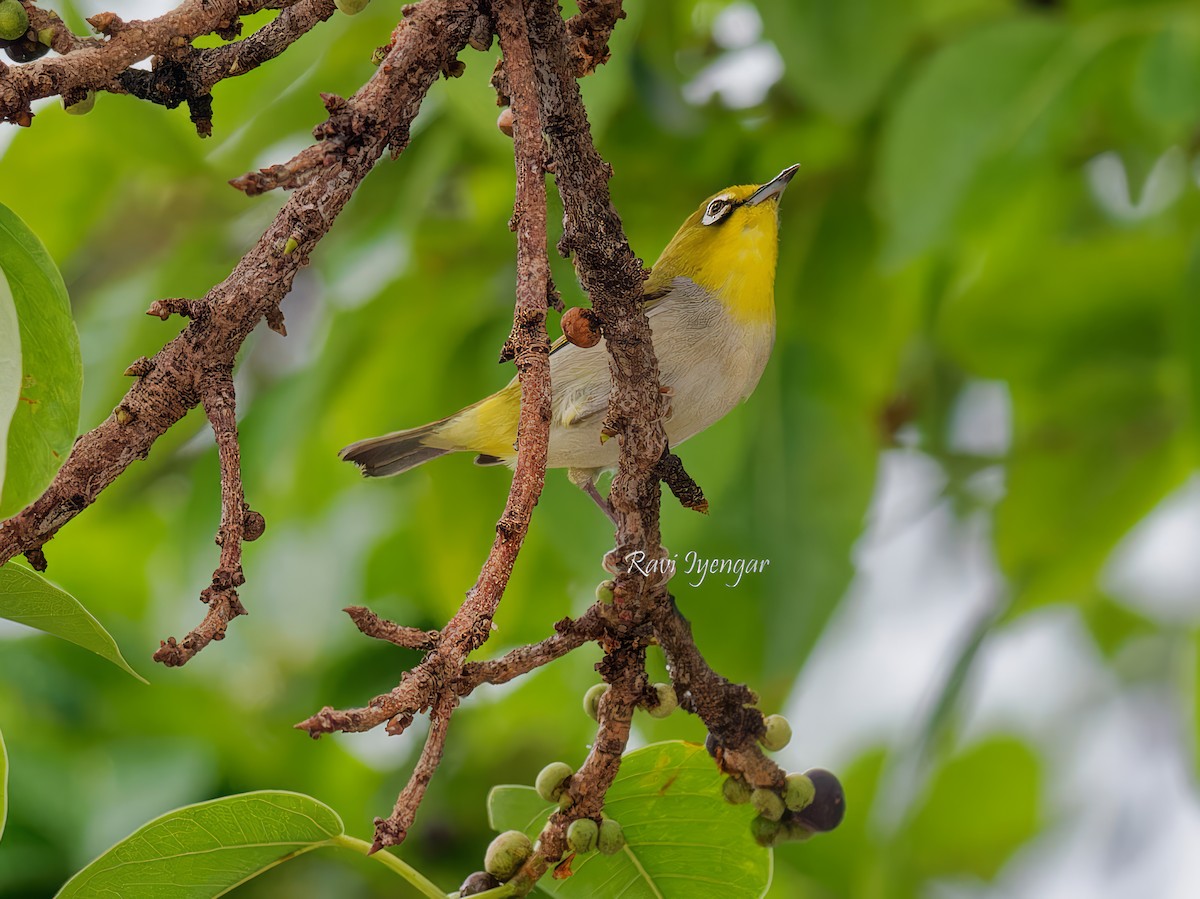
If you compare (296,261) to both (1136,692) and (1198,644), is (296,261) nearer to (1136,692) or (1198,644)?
(1198,644)

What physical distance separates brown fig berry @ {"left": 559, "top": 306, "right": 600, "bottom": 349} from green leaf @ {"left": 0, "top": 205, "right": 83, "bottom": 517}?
0.36 m

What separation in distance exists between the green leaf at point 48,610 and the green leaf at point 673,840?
44cm

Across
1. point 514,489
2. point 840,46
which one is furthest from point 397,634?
point 840,46

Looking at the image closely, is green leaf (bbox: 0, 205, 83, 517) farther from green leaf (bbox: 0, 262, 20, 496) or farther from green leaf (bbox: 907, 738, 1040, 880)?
green leaf (bbox: 907, 738, 1040, 880)

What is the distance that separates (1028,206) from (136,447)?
8.10 ft

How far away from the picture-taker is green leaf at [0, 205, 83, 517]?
86cm

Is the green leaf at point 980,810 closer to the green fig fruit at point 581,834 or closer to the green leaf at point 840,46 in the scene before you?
the green leaf at point 840,46

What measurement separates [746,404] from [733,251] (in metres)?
0.72

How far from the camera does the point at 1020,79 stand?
6.70ft

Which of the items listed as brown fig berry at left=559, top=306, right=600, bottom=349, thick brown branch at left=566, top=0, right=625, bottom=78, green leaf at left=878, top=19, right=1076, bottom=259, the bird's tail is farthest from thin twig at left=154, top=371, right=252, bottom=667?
green leaf at left=878, top=19, right=1076, bottom=259

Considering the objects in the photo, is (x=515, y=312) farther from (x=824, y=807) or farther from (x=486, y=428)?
(x=486, y=428)

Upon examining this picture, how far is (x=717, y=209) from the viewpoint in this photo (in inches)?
46.7

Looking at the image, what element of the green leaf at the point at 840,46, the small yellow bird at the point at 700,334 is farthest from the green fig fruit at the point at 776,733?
the green leaf at the point at 840,46

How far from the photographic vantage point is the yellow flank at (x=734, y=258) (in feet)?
3.91
